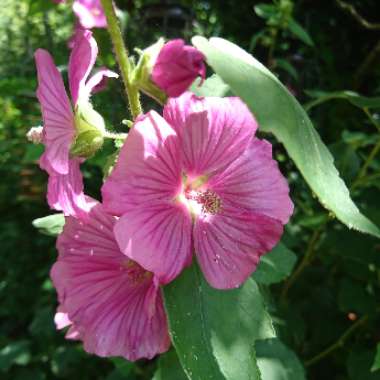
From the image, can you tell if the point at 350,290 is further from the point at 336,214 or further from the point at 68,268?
the point at 336,214

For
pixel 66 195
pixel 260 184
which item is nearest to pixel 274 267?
pixel 260 184

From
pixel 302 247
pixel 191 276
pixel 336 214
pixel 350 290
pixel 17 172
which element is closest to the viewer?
pixel 336 214

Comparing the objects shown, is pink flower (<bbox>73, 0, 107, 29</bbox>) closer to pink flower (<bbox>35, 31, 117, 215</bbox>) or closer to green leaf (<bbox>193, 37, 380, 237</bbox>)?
pink flower (<bbox>35, 31, 117, 215</bbox>)

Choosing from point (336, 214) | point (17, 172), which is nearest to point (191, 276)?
point (336, 214)

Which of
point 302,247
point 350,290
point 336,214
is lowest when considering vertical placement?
point 302,247

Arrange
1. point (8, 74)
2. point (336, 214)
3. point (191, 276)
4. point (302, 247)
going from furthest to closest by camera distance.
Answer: point (8, 74), point (302, 247), point (191, 276), point (336, 214)
